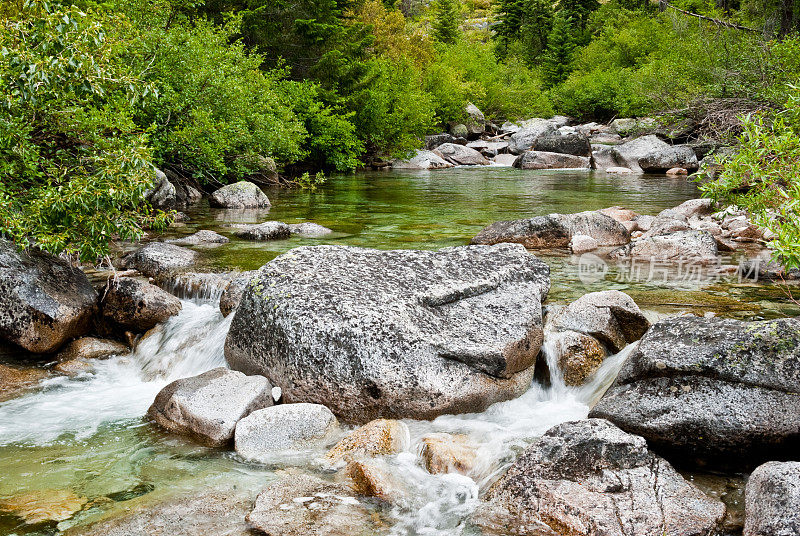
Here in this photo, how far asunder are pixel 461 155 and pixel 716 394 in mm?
30254

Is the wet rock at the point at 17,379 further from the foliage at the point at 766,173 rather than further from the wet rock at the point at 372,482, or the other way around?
the foliage at the point at 766,173

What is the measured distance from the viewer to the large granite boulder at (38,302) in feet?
23.4

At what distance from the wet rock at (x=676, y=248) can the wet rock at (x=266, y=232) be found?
20.2ft

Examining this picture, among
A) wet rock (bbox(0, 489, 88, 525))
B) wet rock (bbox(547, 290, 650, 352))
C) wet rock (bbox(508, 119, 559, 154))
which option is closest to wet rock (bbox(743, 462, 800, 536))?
wet rock (bbox(547, 290, 650, 352))

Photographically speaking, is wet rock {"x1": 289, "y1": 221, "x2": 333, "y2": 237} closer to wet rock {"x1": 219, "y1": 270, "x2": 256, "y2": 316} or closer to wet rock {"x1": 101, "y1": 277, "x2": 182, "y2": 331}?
wet rock {"x1": 219, "y1": 270, "x2": 256, "y2": 316}

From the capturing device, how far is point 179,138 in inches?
616

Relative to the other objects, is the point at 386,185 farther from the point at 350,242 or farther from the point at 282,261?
the point at 282,261

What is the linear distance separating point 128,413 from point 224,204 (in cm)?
1113

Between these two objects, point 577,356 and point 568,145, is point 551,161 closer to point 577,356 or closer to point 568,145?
point 568,145

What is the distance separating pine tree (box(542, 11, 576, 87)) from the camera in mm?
62125

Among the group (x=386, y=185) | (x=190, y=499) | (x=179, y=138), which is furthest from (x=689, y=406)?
(x=386, y=185)

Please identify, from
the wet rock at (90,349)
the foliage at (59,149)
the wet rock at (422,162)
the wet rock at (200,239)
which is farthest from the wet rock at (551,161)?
the wet rock at (90,349)

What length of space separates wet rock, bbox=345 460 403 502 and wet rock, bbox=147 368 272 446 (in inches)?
51.2

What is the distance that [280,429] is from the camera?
5348mm
